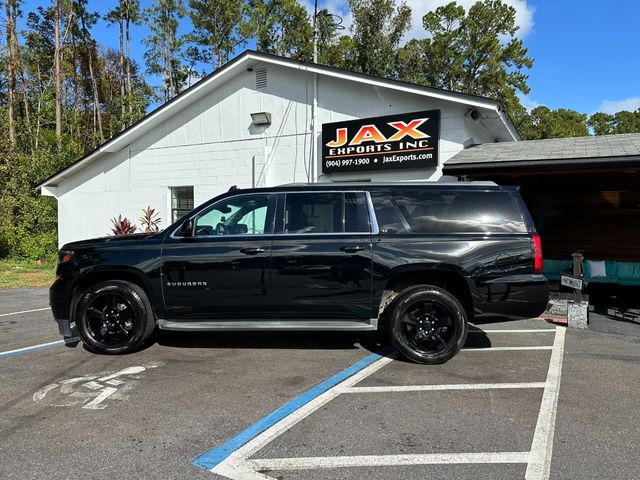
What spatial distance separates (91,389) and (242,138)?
9680 mm

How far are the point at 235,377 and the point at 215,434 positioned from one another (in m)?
1.19

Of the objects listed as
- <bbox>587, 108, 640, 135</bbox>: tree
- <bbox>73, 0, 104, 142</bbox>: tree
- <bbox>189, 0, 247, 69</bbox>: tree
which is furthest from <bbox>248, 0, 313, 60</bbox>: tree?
<bbox>587, 108, 640, 135</bbox>: tree

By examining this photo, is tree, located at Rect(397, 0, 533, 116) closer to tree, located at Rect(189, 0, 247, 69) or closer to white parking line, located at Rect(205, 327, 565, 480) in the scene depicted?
tree, located at Rect(189, 0, 247, 69)

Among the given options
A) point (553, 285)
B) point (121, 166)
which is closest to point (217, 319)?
point (553, 285)

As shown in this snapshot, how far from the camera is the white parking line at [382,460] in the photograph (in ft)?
9.43

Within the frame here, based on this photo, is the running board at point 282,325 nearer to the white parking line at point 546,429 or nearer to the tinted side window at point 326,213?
the tinted side window at point 326,213

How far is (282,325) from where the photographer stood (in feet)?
16.3

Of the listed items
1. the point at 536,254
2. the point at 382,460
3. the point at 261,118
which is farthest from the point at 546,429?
the point at 261,118

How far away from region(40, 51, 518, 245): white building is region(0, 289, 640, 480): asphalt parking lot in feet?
20.0

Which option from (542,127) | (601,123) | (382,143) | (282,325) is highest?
(601,123)

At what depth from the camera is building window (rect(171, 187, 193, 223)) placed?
45.8 feet

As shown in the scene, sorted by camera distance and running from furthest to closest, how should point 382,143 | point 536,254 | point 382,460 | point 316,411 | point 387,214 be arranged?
point 382,143 → point 387,214 → point 536,254 → point 316,411 → point 382,460

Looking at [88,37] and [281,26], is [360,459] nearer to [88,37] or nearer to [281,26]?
[281,26]

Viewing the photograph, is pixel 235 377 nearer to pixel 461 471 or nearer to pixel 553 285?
pixel 461 471
